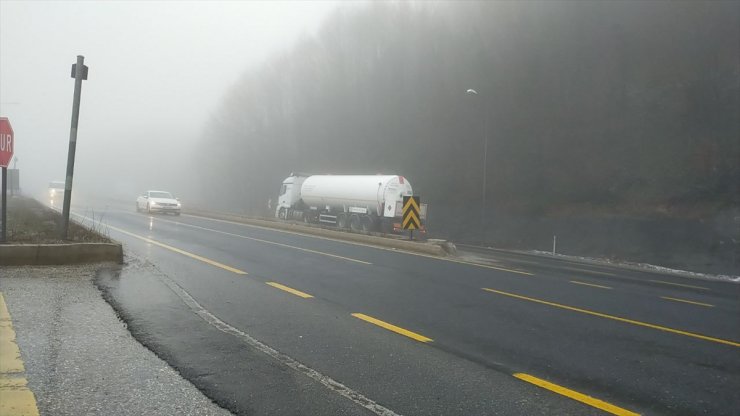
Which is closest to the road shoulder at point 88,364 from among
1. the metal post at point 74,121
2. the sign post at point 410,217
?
the metal post at point 74,121

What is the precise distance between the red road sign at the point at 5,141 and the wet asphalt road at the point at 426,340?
118 inches

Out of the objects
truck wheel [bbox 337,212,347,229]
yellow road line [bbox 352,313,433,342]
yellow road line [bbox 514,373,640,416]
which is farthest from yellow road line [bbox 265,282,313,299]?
truck wheel [bbox 337,212,347,229]

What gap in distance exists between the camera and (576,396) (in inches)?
165

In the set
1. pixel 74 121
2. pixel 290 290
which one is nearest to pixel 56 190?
pixel 74 121

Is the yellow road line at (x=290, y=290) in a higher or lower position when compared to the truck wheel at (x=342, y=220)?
lower

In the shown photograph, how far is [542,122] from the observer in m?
33.5

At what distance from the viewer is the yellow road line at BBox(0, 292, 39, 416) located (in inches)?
133

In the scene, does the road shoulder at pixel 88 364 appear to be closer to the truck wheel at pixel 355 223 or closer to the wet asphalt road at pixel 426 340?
the wet asphalt road at pixel 426 340

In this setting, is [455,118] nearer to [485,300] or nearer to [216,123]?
[485,300]

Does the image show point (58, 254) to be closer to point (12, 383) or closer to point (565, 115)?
point (12, 383)

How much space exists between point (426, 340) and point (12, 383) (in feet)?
12.5

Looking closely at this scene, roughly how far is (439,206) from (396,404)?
31.9 m

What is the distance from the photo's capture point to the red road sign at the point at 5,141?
948cm

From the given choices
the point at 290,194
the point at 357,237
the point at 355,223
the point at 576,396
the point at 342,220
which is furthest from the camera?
the point at 290,194
